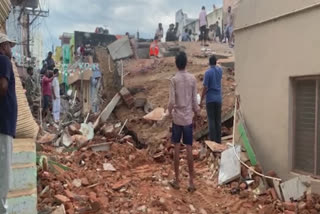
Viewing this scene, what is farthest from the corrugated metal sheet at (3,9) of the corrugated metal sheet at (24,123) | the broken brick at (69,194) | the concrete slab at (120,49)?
the concrete slab at (120,49)

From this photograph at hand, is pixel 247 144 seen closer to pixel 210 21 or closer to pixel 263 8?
pixel 263 8

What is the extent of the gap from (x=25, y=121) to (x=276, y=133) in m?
3.42

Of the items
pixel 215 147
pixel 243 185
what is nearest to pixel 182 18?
pixel 215 147

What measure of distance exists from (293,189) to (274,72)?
166 cm

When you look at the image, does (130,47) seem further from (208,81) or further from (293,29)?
Result: (293,29)

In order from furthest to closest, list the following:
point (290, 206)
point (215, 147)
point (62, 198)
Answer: point (215, 147), point (290, 206), point (62, 198)

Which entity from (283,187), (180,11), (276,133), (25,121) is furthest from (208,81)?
(180,11)

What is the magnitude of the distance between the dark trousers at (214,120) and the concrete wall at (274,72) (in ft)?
2.35

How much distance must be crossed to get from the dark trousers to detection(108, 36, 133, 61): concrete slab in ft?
28.1

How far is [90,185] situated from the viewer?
18.1 feet

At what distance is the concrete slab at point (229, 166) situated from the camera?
5.63 meters

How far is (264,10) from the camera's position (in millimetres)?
5750

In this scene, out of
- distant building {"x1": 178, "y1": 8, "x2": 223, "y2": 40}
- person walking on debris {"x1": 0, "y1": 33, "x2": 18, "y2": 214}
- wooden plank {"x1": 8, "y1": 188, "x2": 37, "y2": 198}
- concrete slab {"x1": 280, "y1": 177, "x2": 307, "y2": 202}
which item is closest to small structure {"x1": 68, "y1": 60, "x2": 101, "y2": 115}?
concrete slab {"x1": 280, "y1": 177, "x2": 307, "y2": 202}

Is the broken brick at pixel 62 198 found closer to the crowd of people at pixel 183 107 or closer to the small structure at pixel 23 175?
the small structure at pixel 23 175
